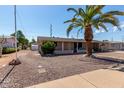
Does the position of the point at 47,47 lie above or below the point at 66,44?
below

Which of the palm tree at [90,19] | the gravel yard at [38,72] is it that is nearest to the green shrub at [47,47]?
the palm tree at [90,19]

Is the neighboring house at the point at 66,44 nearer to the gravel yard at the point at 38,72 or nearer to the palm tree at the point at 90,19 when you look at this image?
the palm tree at the point at 90,19

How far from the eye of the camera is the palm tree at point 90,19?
50.9 feet

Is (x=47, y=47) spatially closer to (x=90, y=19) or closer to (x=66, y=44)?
(x=66, y=44)

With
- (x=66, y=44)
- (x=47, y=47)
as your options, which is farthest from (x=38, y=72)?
(x=66, y=44)

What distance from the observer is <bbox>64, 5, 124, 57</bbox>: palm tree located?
1552 centimetres

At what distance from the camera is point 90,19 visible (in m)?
16.8

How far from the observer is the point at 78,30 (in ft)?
62.9

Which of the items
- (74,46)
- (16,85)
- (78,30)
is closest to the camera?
(16,85)

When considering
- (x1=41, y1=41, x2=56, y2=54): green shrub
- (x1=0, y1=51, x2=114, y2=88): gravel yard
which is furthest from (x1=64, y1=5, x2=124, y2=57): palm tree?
(x1=0, y1=51, x2=114, y2=88): gravel yard

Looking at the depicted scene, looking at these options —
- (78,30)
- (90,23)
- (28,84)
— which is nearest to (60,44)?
(78,30)
